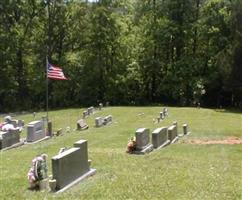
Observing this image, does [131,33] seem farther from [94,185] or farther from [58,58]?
[94,185]

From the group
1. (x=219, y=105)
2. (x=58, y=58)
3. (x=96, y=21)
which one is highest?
(x=96, y=21)

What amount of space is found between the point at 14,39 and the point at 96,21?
30.7 ft

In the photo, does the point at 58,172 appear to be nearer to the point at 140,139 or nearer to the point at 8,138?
the point at 140,139

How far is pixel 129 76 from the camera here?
199ft

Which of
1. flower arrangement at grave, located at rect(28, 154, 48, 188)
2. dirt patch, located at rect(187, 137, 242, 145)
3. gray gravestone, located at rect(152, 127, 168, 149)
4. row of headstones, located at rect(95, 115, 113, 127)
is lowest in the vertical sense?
dirt patch, located at rect(187, 137, 242, 145)

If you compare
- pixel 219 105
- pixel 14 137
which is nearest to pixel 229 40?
pixel 219 105

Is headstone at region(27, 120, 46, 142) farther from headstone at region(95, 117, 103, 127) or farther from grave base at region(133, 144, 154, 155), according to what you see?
grave base at region(133, 144, 154, 155)

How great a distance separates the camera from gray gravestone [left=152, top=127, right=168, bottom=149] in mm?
22905

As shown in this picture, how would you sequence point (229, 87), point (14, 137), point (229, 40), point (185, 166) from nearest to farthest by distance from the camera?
point (185, 166) → point (14, 137) → point (229, 87) → point (229, 40)

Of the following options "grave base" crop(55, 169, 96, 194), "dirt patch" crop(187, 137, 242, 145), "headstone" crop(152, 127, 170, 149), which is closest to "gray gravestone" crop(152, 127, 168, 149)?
"headstone" crop(152, 127, 170, 149)

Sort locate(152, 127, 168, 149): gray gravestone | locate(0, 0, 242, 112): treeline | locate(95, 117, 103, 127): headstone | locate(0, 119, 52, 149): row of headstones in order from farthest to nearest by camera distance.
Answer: locate(0, 0, 242, 112): treeline < locate(95, 117, 103, 127): headstone < locate(0, 119, 52, 149): row of headstones < locate(152, 127, 168, 149): gray gravestone

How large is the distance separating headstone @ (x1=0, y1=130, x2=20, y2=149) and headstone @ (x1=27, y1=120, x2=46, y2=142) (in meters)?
1.24

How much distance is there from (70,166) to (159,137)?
10.9 metres

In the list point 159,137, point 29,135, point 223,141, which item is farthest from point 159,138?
point 29,135
